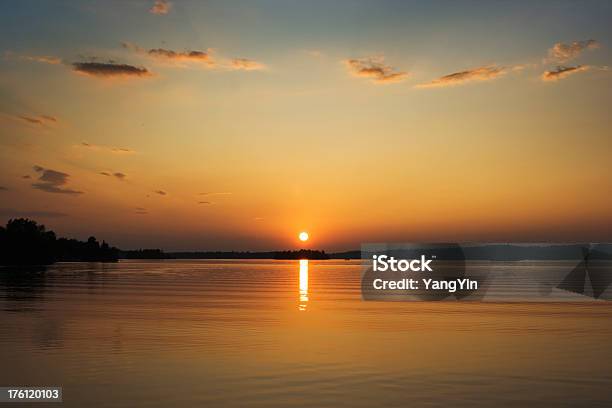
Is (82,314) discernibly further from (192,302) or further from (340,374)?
(340,374)

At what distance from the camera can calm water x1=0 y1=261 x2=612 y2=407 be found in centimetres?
2044

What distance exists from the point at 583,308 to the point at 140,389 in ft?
147

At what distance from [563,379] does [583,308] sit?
35068 millimetres

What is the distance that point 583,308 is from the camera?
55094 millimetres

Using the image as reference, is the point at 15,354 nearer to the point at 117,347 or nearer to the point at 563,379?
the point at 117,347

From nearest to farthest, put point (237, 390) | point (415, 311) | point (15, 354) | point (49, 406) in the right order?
point (49, 406) < point (237, 390) < point (15, 354) < point (415, 311)

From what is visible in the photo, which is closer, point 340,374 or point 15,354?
point 340,374

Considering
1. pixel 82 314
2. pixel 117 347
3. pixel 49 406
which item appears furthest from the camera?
pixel 82 314

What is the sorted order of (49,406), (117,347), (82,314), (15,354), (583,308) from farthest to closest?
1. (583,308)
2. (82,314)
3. (117,347)
4. (15,354)
5. (49,406)

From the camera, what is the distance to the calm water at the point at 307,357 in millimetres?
20438

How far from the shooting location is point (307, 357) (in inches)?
1079

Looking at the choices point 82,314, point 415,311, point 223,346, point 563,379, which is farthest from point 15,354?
point 415,311

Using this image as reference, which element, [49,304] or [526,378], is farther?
[49,304]

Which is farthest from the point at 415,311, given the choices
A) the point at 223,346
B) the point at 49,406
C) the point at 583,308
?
the point at 49,406
